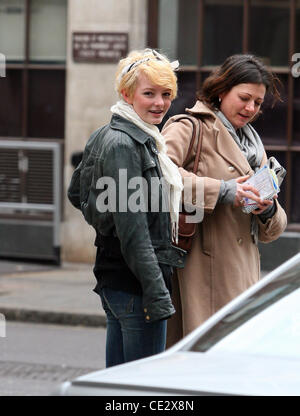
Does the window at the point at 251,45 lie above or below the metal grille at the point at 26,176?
above

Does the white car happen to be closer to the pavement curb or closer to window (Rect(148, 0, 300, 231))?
the pavement curb

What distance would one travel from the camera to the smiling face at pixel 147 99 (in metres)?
4.10

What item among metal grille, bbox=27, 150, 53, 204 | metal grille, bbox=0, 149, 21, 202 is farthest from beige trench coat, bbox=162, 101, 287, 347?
metal grille, bbox=0, 149, 21, 202

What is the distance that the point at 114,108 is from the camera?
162 inches

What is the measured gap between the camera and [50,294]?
1047cm

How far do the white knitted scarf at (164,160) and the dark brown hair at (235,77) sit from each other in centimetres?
52

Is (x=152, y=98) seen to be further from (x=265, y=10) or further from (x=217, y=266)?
(x=265, y=10)

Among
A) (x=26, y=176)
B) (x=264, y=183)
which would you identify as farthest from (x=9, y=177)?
(x=264, y=183)

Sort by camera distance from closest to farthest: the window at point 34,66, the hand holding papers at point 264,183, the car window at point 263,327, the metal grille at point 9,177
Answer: the car window at point 263,327
the hand holding papers at point 264,183
the metal grille at point 9,177
the window at point 34,66

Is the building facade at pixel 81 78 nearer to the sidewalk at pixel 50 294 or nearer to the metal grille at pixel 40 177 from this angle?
the metal grille at pixel 40 177

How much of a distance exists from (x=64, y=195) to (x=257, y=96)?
8.42m

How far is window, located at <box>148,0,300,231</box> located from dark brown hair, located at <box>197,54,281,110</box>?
24.2 feet

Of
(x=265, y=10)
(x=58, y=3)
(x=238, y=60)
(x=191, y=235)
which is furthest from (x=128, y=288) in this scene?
(x=58, y=3)

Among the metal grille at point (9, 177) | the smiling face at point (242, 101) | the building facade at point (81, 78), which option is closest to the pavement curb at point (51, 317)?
the building facade at point (81, 78)
